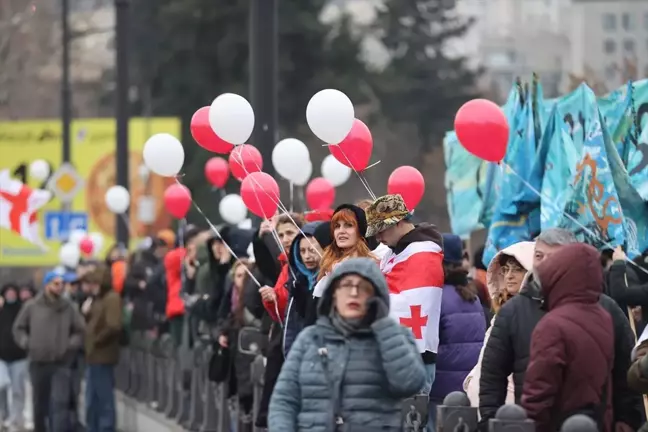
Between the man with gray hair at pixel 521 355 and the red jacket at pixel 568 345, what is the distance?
290mm

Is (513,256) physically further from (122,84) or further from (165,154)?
(122,84)

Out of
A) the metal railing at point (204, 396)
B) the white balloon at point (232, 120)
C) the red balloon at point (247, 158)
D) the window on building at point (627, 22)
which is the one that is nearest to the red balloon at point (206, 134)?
the red balloon at point (247, 158)

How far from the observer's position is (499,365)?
902 cm

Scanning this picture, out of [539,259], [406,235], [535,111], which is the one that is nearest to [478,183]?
[535,111]

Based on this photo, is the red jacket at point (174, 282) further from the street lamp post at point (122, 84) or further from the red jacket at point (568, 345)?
the red jacket at point (568, 345)

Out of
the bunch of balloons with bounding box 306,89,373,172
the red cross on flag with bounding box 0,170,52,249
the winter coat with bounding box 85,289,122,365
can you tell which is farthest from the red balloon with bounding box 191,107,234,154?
the red cross on flag with bounding box 0,170,52,249

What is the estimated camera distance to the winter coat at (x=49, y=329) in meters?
21.7

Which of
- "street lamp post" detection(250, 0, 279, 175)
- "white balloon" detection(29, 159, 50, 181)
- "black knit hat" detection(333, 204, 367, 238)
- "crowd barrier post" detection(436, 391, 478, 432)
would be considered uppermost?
"street lamp post" detection(250, 0, 279, 175)

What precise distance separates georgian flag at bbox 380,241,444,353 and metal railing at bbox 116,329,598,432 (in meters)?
1.14

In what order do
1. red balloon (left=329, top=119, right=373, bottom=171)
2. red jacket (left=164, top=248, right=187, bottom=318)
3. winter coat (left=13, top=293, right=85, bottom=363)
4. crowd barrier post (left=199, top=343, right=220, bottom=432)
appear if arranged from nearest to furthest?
1. red balloon (left=329, top=119, right=373, bottom=171)
2. crowd barrier post (left=199, top=343, right=220, bottom=432)
3. red jacket (left=164, top=248, right=187, bottom=318)
4. winter coat (left=13, top=293, right=85, bottom=363)

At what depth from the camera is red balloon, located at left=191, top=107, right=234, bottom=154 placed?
1464 centimetres

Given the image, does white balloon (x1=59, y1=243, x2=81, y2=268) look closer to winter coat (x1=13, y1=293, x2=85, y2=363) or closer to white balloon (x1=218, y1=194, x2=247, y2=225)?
winter coat (x1=13, y1=293, x2=85, y2=363)

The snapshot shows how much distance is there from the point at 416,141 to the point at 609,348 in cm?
5482

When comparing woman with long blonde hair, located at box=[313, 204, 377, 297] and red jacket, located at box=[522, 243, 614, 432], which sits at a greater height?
woman with long blonde hair, located at box=[313, 204, 377, 297]
